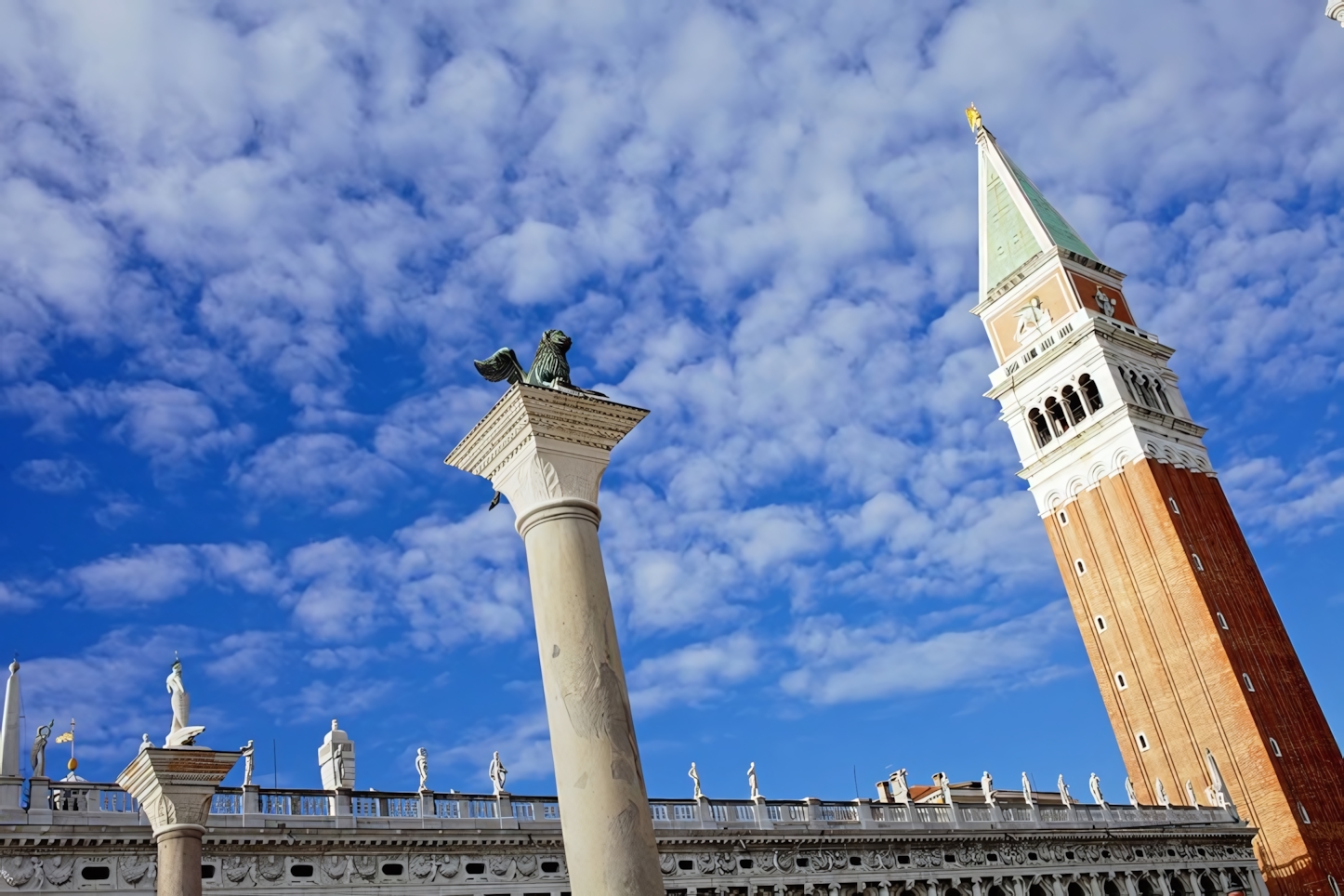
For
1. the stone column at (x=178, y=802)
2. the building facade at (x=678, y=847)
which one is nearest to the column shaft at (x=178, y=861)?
the stone column at (x=178, y=802)

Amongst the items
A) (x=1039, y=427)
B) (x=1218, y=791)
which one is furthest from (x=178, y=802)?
(x=1039, y=427)

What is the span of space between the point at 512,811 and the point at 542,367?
2119 cm

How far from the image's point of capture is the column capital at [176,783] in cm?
1388

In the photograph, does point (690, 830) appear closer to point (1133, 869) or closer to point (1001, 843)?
point (1001, 843)

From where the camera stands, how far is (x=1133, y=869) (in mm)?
46781

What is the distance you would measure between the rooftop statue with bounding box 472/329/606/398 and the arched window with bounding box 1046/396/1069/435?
56.3 metres

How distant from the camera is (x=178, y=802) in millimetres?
13922

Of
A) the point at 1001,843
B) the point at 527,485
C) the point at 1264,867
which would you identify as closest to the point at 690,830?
the point at 1001,843

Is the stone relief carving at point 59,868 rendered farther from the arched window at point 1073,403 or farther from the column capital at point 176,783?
the arched window at point 1073,403

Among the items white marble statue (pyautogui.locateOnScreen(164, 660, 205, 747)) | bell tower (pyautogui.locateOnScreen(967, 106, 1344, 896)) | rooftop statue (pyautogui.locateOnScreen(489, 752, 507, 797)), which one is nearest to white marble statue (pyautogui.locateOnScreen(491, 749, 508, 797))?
rooftop statue (pyautogui.locateOnScreen(489, 752, 507, 797))

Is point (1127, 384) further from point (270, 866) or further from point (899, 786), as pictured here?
point (270, 866)

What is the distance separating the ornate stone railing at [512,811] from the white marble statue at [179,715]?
1004cm

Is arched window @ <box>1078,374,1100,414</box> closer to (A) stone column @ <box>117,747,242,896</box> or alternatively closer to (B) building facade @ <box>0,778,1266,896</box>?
(B) building facade @ <box>0,778,1266,896</box>

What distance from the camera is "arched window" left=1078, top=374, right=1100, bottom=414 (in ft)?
205
